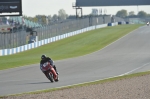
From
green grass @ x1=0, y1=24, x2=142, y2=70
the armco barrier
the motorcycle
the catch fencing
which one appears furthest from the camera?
the catch fencing

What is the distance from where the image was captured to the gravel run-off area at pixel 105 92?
17.2 meters

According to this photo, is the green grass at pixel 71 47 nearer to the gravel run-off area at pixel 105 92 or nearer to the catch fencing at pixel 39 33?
the catch fencing at pixel 39 33

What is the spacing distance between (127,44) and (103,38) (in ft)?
29.4

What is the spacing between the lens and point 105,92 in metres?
18.4

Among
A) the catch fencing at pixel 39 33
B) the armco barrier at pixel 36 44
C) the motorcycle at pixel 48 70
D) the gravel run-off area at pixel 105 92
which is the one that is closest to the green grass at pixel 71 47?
the armco barrier at pixel 36 44

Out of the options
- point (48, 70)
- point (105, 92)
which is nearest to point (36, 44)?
point (48, 70)

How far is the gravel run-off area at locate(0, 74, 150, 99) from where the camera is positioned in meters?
17.2

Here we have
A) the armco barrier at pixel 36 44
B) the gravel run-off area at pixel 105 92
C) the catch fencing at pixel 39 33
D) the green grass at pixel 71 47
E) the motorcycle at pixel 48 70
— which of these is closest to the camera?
the gravel run-off area at pixel 105 92

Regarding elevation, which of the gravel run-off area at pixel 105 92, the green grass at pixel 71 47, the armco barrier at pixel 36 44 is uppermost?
the gravel run-off area at pixel 105 92

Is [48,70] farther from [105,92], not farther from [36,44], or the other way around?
[36,44]

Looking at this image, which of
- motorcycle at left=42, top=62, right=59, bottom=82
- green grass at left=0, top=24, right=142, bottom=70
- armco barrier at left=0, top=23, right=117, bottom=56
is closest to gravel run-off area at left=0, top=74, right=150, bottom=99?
motorcycle at left=42, top=62, right=59, bottom=82

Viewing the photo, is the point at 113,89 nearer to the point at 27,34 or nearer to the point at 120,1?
the point at 27,34

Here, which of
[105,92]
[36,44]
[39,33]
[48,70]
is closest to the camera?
[105,92]

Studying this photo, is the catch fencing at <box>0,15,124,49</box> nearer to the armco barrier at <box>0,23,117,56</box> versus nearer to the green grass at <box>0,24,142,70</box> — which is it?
the armco barrier at <box>0,23,117,56</box>
